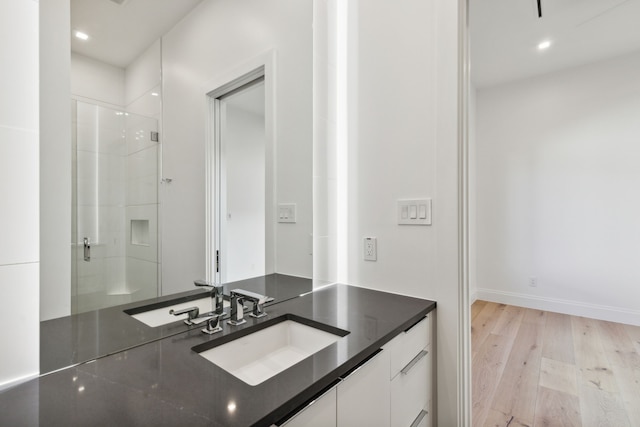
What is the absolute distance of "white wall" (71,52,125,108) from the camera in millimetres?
729

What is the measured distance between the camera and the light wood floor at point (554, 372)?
1.73 m

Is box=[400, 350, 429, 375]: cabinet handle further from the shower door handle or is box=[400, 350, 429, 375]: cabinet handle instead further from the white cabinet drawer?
the shower door handle

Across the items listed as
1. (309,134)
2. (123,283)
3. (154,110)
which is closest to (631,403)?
(309,134)

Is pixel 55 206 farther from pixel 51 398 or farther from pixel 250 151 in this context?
pixel 250 151

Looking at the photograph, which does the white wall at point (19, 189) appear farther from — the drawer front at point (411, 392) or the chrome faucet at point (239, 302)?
the drawer front at point (411, 392)

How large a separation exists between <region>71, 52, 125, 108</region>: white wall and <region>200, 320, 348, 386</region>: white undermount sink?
2.39ft

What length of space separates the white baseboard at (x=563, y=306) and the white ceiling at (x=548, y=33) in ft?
8.67

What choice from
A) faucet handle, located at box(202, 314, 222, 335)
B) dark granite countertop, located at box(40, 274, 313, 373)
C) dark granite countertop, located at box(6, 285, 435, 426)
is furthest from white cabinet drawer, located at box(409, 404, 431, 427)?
dark granite countertop, located at box(40, 274, 313, 373)

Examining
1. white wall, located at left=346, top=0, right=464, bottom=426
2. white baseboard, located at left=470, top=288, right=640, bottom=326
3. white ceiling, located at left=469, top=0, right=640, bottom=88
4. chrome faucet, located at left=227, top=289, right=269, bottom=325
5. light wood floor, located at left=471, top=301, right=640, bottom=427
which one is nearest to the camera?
chrome faucet, located at left=227, top=289, right=269, bottom=325

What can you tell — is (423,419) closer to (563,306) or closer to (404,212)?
(404,212)

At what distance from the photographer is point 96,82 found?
2.44 ft

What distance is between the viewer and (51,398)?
0.58 metres

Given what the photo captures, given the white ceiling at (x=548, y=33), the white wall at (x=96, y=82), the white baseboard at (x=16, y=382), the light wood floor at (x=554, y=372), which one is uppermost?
the white ceiling at (x=548, y=33)

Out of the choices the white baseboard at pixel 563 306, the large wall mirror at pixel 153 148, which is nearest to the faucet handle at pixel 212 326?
the large wall mirror at pixel 153 148
